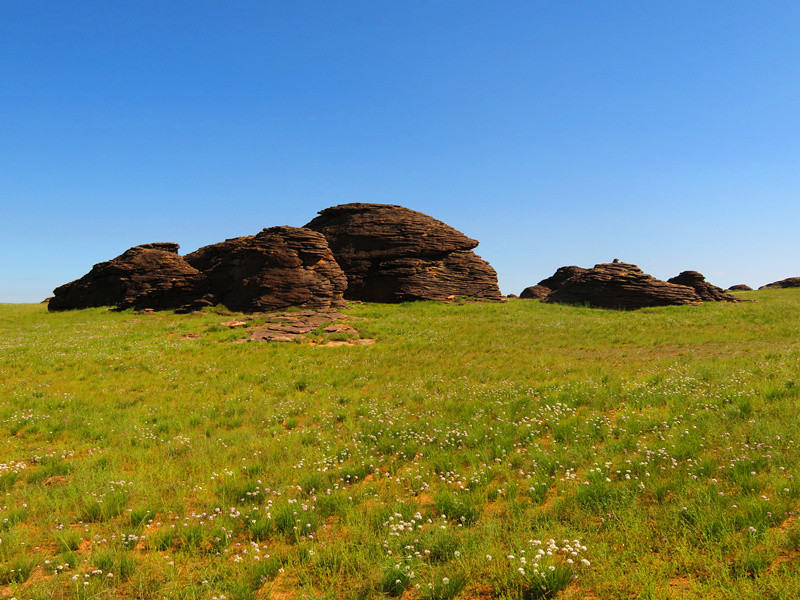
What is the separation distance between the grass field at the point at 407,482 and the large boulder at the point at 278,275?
63.4ft

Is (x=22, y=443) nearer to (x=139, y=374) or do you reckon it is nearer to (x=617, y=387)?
(x=139, y=374)

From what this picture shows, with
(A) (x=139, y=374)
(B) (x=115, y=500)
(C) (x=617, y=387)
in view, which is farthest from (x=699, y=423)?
(A) (x=139, y=374)

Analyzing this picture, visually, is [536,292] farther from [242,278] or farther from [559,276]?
[242,278]

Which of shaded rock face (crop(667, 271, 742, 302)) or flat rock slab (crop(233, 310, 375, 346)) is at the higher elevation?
shaded rock face (crop(667, 271, 742, 302))

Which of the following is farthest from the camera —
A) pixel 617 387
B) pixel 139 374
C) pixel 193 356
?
pixel 193 356

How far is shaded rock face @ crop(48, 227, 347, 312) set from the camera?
35344mm

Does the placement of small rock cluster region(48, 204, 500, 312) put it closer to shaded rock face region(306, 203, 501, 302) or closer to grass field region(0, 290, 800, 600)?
shaded rock face region(306, 203, 501, 302)

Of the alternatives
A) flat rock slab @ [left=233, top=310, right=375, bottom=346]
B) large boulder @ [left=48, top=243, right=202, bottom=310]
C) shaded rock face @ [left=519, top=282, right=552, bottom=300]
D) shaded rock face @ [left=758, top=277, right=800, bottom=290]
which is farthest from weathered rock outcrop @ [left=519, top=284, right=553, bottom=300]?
large boulder @ [left=48, top=243, right=202, bottom=310]

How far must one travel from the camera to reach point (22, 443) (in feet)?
30.5

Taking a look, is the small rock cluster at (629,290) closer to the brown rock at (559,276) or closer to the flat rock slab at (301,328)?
the brown rock at (559,276)

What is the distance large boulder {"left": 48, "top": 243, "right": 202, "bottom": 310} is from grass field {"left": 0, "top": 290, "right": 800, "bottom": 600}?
29007 mm

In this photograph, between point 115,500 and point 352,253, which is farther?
point 352,253

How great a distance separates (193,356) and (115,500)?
1398 centimetres

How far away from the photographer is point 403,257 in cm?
4991
